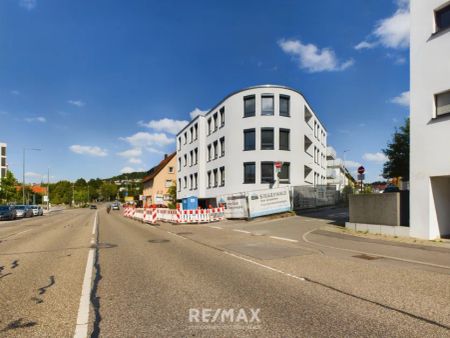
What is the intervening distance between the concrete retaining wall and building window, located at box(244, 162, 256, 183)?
52.7 feet

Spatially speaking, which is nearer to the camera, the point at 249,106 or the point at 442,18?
the point at 442,18

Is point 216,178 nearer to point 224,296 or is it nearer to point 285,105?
point 285,105

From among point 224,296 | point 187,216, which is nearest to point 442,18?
point 224,296

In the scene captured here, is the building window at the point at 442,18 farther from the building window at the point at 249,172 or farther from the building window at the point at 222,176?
the building window at the point at 222,176

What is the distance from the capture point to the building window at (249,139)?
110ft

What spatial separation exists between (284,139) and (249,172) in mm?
4767

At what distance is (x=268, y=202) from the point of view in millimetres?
25984

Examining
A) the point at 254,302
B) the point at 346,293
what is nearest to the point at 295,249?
the point at 346,293

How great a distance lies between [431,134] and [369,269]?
7993 mm

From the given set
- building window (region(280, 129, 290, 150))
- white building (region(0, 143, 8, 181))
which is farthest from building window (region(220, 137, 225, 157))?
white building (region(0, 143, 8, 181))

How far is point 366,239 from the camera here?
46.9 feet

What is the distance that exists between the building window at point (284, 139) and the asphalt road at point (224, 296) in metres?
24.3

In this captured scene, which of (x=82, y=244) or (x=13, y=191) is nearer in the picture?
(x=82, y=244)

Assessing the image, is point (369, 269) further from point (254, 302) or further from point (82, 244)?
point (82, 244)
